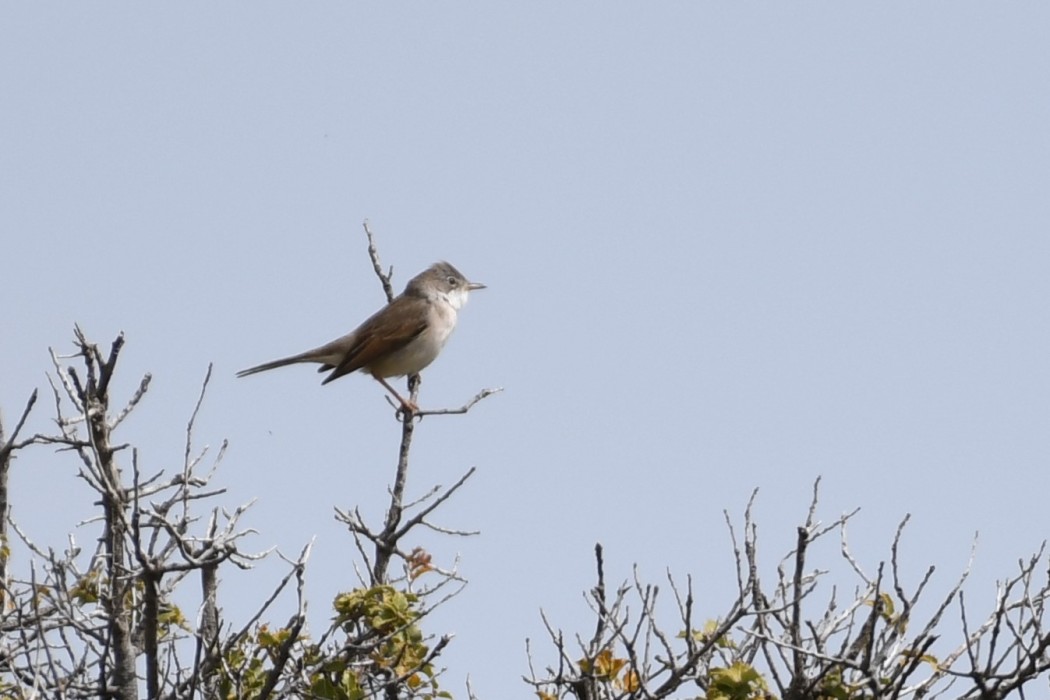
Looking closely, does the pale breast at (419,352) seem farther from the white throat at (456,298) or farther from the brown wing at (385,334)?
the white throat at (456,298)

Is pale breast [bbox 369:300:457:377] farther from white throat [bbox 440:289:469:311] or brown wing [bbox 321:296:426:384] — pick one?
white throat [bbox 440:289:469:311]

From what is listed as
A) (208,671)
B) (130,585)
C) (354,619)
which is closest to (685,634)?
(354,619)

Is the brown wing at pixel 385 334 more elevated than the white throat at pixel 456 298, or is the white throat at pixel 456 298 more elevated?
the white throat at pixel 456 298

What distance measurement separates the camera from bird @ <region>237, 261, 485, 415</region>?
11.1 m

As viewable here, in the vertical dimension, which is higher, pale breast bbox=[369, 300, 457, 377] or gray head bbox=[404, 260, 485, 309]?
gray head bbox=[404, 260, 485, 309]

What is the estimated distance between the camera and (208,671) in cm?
508

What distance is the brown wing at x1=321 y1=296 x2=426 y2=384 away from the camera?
36.4ft

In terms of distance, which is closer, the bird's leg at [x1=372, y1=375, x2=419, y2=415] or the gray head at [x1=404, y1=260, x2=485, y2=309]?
the bird's leg at [x1=372, y1=375, x2=419, y2=415]

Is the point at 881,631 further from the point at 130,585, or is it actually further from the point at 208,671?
the point at 130,585

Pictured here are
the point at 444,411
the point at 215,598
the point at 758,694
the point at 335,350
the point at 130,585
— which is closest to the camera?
the point at 758,694

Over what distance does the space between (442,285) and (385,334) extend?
3.13ft

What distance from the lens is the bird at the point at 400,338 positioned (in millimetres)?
11102

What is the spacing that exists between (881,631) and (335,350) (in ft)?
24.1

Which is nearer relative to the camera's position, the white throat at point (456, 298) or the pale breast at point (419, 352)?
the pale breast at point (419, 352)
